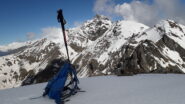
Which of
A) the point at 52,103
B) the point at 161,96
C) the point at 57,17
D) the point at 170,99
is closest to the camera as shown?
the point at 170,99

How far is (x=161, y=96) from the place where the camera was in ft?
28.7

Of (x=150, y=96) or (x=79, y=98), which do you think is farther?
(x=79, y=98)

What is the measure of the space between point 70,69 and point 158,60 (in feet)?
615

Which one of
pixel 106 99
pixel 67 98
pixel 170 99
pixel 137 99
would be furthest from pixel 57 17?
pixel 170 99

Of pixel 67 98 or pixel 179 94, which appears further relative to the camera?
pixel 67 98

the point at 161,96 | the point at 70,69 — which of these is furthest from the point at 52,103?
the point at 161,96

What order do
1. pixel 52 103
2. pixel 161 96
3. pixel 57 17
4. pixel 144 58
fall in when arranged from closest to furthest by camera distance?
pixel 161 96
pixel 52 103
pixel 57 17
pixel 144 58

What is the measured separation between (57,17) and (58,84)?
13.4ft

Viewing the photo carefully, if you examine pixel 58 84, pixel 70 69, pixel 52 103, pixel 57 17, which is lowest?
pixel 52 103

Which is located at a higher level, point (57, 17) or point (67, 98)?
point (57, 17)

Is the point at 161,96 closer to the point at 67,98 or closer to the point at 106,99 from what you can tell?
the point at 106,99

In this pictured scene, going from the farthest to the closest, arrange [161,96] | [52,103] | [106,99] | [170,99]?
[52,103] < [106,99] < [161,96] < [170,99]

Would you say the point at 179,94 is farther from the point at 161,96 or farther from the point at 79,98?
the point at 79,98

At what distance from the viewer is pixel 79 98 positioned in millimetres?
10891
